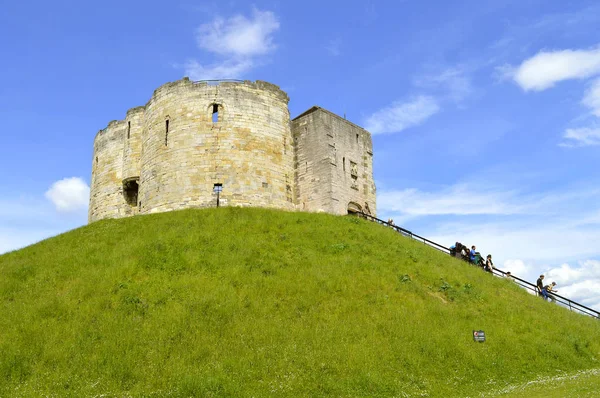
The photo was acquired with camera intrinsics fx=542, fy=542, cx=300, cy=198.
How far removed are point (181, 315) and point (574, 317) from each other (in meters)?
13.9

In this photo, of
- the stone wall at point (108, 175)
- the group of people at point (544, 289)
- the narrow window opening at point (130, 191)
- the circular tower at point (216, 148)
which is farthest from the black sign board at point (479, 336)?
the stone wall at point (108, 175)

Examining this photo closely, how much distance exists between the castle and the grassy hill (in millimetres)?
4675

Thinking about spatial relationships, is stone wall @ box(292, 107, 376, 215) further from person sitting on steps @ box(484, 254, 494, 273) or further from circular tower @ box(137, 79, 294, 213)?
person sitting on steps @ box(484, 254, 494, 273)

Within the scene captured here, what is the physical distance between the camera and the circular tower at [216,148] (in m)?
25.8

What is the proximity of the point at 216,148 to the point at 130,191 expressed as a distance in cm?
904

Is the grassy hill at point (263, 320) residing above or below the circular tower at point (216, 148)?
below

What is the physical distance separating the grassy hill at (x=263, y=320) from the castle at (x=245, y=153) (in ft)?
15.3

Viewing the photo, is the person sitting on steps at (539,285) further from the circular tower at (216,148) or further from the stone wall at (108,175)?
the stone wall at (108,175)

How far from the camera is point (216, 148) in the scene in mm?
26156

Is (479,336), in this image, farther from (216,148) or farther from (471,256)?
(216,148)

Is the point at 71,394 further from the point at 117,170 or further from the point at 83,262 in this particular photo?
the point at 117,170

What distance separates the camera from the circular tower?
84.7 feet

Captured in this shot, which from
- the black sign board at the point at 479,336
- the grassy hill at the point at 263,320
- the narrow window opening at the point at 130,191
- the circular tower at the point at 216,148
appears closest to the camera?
the grassy hill at the point at 263,320

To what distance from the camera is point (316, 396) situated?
11.8 metres
